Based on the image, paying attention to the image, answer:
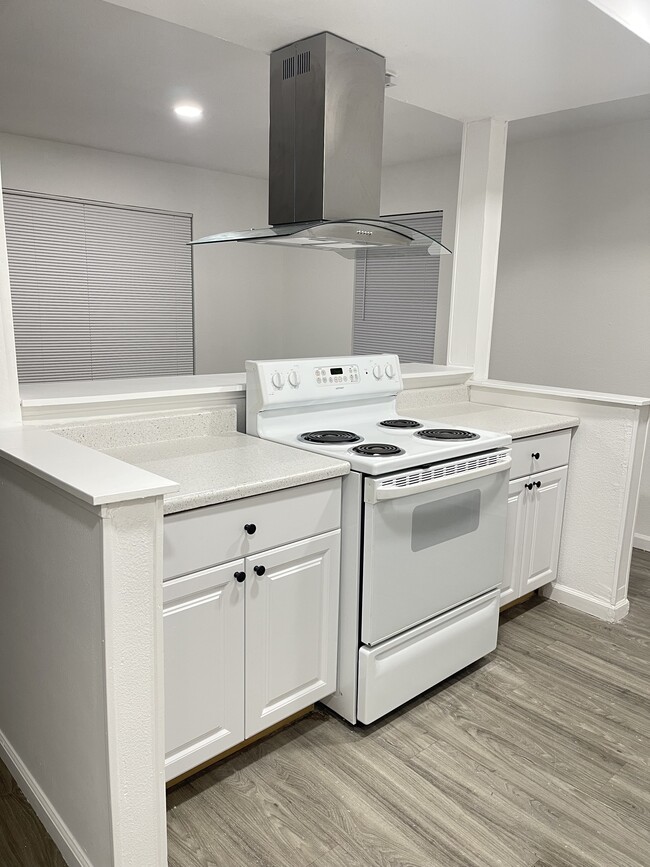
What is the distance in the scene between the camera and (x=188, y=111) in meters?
3.72

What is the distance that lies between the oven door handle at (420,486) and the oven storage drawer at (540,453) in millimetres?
382

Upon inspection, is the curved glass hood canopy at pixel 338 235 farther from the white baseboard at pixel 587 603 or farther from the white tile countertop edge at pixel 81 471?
the white baseboard at pixel 587 603

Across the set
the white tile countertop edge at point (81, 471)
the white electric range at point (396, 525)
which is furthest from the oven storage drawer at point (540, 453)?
the white tile countertop edge at point (81, 471)

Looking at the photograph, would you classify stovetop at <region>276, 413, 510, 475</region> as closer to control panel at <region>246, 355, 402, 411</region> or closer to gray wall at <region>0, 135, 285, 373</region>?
control panel at <region>246, 355, 402, 411</region>

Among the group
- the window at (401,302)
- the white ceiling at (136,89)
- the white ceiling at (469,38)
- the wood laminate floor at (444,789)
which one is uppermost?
the white ceiling at (136,89)

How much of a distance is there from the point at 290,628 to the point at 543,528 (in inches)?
56.6

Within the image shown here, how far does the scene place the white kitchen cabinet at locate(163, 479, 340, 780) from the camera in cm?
161

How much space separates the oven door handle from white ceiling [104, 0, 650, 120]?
141 centimetres

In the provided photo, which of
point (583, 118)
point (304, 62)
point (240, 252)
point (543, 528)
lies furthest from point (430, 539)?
point (240, 252)

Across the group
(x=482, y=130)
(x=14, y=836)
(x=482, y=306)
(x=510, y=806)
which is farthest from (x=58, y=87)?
(x=510, y=806)

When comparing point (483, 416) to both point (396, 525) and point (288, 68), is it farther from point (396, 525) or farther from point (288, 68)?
point (288, 68)

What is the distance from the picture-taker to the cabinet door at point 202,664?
1599 mm

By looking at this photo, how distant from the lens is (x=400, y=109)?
354cm

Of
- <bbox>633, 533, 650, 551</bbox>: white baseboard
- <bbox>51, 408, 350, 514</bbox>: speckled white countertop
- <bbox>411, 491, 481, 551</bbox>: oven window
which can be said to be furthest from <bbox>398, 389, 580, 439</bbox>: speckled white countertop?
<bbox>633, 533, 650, 551</bbox>: white baseboard
